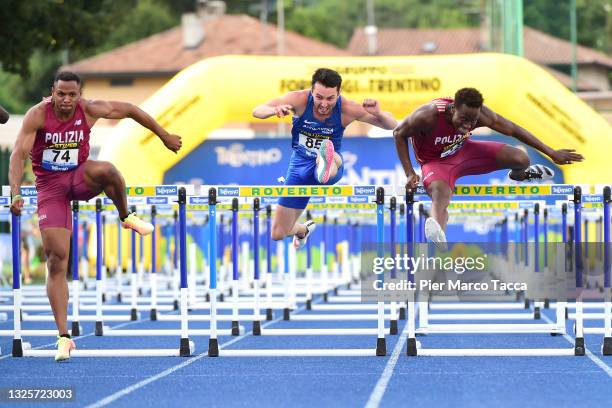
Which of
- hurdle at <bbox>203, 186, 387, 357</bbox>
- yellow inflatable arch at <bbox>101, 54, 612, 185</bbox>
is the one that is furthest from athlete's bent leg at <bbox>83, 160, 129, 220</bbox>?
yellow inflatable arch at <bbox>101, 54, 612, 185</bbox>

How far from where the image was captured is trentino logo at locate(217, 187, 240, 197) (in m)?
10.7

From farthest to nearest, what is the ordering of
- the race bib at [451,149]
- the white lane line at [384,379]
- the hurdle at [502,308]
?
the hurdle at [502,308] → the race bib at [451,149] → the white lane line at [384,379]

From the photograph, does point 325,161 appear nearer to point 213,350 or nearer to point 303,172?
point 303,172

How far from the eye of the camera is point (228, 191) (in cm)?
1077

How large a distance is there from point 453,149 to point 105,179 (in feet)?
9.06

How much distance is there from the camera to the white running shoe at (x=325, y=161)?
1080 cm

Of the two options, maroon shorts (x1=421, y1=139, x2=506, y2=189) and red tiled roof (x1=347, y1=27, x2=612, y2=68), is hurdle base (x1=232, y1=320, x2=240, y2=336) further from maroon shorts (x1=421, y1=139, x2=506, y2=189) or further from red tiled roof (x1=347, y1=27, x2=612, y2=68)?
red tiled roof (x1=347, y1=27, x2=612, y2=68)

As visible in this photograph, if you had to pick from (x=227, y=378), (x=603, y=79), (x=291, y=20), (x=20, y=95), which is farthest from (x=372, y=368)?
(x=291, y=20)

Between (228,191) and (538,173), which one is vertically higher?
(538,173)

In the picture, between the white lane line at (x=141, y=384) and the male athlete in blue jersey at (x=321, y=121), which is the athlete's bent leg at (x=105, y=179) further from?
the white lane line at (x=141, y=384)

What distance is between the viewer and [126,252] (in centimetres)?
2586

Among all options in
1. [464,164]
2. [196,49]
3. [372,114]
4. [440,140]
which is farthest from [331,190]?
[196,49]

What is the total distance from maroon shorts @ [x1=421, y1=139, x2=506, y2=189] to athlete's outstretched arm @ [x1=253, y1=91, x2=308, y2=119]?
1.14m

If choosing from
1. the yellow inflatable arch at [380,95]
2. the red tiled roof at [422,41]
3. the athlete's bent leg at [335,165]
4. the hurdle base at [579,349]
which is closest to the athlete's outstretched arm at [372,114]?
the athlete's bent leg at [335,165]
